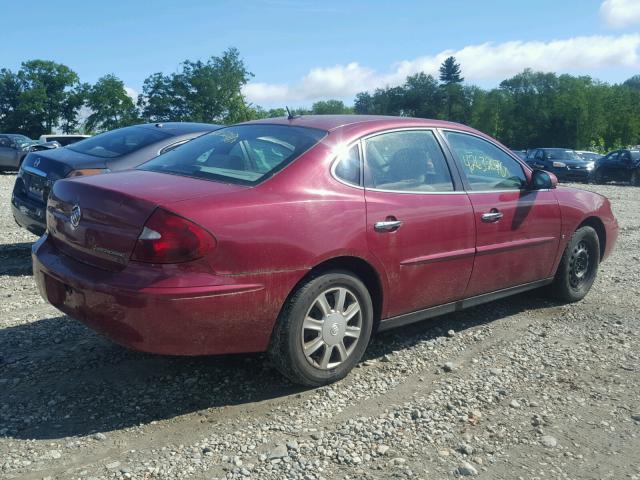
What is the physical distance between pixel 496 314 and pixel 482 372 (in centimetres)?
142

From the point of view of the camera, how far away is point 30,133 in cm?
7925

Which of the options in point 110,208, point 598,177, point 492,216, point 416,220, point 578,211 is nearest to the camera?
point 110,208

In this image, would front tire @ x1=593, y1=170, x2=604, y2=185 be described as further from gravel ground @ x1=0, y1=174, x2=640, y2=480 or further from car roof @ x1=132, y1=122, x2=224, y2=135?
gravel ground @ x1=0, y1=174, x2=640, y2=480

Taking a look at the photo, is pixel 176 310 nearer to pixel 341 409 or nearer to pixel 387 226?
pixel 341 409

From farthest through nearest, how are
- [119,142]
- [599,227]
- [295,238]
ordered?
[119,142] → [599,227] → [295,238]

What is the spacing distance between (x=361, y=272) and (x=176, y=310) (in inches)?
50.0

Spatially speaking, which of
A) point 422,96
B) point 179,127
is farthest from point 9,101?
point 179,127

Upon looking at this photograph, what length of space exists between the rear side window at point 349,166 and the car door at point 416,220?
7 centimetres

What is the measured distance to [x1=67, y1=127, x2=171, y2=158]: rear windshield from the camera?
684cm

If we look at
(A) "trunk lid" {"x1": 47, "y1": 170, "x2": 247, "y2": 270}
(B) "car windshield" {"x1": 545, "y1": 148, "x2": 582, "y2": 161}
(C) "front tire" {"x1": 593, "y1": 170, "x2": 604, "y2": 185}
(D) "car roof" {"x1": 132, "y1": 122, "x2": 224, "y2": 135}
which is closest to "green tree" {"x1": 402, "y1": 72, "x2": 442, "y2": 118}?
(B) "car windshield" {"x1": 545, "y1": 148, "x2": 582, "y2": 161}

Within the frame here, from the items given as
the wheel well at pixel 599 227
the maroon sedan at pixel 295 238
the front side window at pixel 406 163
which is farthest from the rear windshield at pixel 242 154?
the wheel well at pixel 599 227

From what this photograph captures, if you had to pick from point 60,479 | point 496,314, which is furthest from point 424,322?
point 60,479

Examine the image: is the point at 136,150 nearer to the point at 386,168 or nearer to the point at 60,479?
the point at 386,168

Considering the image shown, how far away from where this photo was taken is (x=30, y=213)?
662 centimetres
